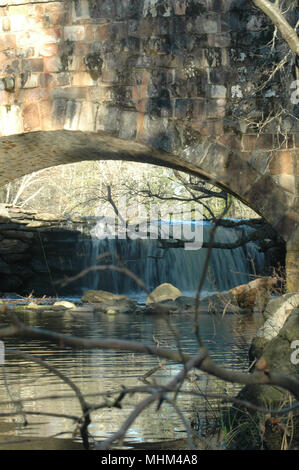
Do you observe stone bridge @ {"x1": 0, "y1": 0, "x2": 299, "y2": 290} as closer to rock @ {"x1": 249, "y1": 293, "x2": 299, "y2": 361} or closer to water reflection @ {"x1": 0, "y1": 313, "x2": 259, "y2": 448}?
rock @ {"x1": 249, "y1": 293, "x2": 299, "y2": 361}

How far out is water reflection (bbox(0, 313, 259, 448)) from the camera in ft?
11.9

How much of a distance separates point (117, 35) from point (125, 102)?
728mm

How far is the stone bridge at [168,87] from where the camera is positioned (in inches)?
266

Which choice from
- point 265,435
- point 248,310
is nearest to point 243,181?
point 265,435

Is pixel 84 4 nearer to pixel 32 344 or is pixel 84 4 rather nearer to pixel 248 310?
pixel 32 344

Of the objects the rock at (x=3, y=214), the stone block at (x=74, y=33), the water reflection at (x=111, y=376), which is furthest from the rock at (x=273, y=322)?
the rock at (x=3, y=214)

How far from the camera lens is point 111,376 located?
5.13 metres

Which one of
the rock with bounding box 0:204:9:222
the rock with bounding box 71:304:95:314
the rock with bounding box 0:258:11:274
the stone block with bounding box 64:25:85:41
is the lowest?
the rock with bounding box 71:304:95:314

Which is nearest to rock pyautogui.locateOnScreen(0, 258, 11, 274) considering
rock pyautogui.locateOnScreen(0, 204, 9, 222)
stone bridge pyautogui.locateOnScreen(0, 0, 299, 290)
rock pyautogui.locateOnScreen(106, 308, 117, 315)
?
rock pyautogui.locateOnScreen(0, 204, 9, 222)

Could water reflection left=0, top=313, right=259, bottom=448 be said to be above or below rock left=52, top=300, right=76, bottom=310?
above

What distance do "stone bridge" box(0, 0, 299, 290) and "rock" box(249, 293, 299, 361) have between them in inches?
50.8

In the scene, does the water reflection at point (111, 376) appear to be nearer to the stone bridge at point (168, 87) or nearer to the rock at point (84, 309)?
the stone bridge at point (168, 87)
